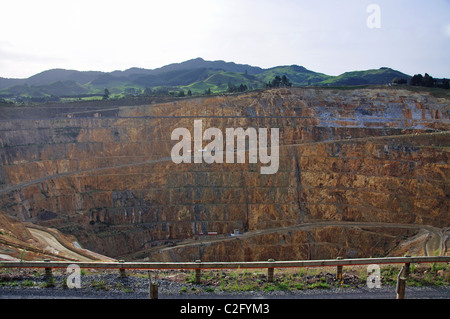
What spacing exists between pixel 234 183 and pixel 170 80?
10761cm

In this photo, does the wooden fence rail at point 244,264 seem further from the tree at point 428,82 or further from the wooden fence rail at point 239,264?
the tree at point 428,82

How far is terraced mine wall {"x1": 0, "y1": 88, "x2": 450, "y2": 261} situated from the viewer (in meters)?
43.5

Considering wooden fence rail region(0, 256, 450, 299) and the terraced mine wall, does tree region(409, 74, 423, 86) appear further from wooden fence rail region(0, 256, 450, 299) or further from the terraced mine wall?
wooden fence rail region(0, 256, 450, 299)

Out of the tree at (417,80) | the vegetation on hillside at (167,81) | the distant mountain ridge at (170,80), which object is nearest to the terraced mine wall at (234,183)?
the tree at (417,80)

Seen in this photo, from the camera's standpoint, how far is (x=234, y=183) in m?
50.3

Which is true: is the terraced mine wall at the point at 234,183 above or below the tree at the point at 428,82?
below

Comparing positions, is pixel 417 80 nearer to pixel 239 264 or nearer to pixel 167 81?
pixel 239 264

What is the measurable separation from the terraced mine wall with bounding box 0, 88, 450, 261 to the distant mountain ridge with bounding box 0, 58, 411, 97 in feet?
155

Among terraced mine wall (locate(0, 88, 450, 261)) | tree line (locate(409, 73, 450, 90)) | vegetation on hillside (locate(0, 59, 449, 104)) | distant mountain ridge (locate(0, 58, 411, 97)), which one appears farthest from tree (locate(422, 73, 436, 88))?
distant mountain ridge (locate(0, 58, 411, 97))

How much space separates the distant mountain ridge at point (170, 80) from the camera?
11750 cm

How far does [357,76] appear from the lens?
129 metres

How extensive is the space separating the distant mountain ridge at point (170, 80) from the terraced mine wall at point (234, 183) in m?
47.2

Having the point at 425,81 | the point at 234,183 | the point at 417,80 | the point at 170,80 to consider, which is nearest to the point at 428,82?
the point at 425,81

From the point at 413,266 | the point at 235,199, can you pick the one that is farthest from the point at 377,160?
the point at 413,266
